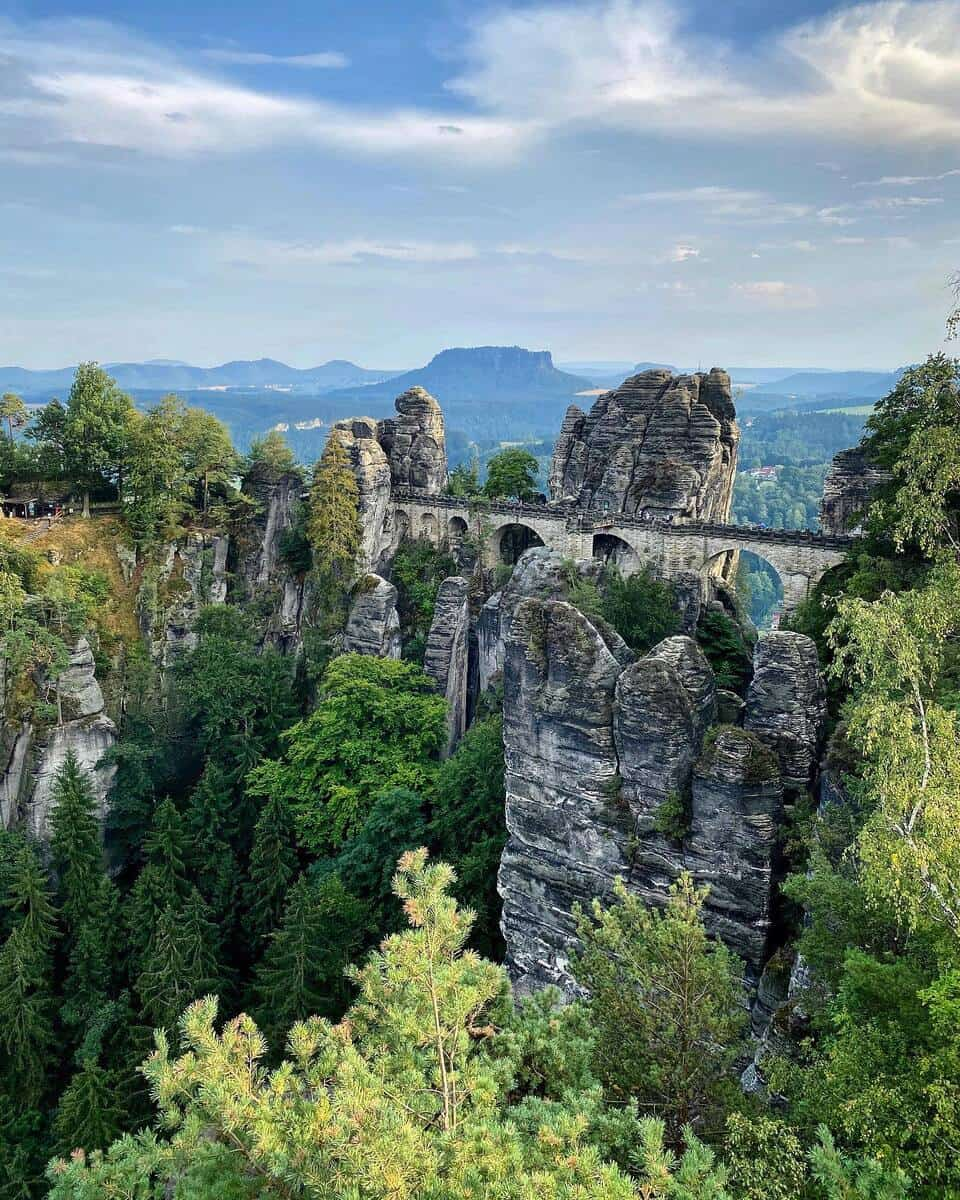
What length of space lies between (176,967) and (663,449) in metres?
26.8

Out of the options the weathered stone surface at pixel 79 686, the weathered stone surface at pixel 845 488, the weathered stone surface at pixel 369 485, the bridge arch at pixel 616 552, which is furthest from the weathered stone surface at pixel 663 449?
the weathered stone surface at pixel 79 686

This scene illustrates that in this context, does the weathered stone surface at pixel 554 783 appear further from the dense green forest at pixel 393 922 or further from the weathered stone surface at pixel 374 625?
the weathered stone surface at pixel 374 625

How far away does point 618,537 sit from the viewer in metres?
37.5

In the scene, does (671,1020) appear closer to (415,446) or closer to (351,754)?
(351,754)

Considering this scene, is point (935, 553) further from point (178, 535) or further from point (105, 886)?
point (178, 535)

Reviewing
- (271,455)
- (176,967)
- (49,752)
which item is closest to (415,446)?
(271,455)

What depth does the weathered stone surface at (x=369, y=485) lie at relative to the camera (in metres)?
38.4

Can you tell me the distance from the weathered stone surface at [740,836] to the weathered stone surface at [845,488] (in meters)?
18.1

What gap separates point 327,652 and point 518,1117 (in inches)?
1082

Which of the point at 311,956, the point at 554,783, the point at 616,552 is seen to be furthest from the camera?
the point at 616,552

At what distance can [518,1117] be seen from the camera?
9617 millimetres

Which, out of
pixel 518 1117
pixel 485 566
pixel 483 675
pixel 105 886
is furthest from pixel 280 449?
pixel 518 1117

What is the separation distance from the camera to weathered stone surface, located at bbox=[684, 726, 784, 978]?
16438mm

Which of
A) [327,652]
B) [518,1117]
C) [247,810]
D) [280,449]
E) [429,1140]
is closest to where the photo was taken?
[429,1140]
